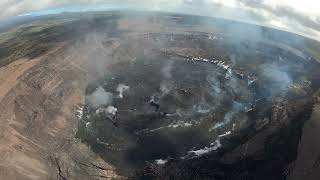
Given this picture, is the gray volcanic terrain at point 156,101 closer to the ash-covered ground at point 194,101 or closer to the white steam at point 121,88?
the ash-covered ground at point 194,101

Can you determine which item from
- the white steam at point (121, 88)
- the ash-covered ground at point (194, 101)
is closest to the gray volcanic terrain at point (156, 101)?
the ash-covered ground at point (194, 101)

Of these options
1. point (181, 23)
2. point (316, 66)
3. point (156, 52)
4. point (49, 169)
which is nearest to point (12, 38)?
point (156, 52)

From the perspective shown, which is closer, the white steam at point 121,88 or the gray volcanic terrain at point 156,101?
the gray volcanic terrain at point 156,101

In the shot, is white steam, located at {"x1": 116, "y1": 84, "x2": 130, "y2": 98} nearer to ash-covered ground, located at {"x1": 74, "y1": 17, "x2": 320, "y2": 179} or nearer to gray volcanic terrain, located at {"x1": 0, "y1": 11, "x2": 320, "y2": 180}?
ash-covered ground, located at {"x1": 74, "y1": 17, "x2": 320, "y2": 179}

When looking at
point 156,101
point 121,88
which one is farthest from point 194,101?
point 121,88

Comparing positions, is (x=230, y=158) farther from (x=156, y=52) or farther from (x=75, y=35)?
(x=75, y=35)

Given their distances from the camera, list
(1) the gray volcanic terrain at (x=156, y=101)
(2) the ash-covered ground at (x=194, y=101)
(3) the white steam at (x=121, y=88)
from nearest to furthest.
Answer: (1) the gray volcanic terrain at (x=156, y=101) < (2) the ash-covered ground at (x=194, y=101) < (3) the white steam at (x=121, y=88)

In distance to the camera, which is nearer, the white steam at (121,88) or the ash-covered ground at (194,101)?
the ash-covered ground at (194,101)

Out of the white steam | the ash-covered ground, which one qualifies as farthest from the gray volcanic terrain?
the white steam

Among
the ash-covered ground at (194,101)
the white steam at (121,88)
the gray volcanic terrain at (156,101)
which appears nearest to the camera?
the gray volcanic terrain at (156,101)
